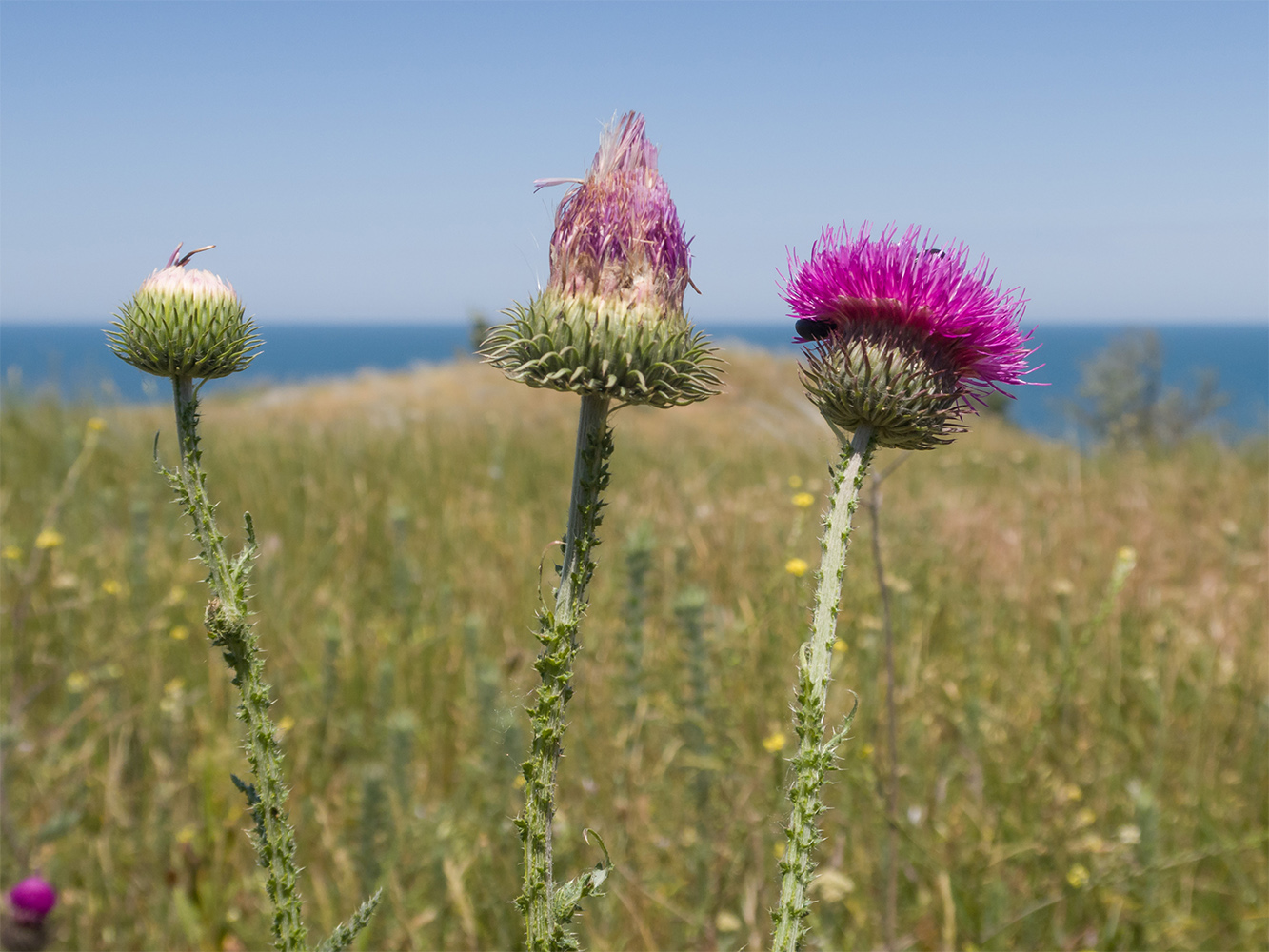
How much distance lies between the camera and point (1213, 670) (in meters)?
4.22

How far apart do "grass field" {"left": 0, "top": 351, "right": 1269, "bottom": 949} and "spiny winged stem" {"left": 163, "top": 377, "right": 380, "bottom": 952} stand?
341 mm

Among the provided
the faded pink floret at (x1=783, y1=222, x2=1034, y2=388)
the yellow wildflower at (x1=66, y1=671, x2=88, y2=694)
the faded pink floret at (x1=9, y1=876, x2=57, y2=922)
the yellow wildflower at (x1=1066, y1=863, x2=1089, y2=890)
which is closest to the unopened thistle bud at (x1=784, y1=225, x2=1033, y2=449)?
the faded pink floret at (x1=783, y1=222, x2=1034, y2=388)

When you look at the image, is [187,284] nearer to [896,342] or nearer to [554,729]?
[554,729]

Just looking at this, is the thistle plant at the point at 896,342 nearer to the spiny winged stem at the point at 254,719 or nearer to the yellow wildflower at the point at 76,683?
the spiny winged stem at the point at 254,719

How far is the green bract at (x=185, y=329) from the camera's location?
4.83ft

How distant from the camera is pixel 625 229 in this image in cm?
152

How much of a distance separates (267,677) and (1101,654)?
4.05m

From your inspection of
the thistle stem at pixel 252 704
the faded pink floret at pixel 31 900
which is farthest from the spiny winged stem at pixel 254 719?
the faded pink floret at pixel 31 900

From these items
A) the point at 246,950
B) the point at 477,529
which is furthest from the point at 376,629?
the point at 246,950

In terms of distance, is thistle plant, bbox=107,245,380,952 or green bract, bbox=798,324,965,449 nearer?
thistle plant, bbox=107,245,380,952

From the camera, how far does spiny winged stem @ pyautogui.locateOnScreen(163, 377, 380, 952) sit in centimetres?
123

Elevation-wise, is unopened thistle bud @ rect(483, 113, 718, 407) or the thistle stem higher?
unopened thistle bud @ rect(483, 113, 718, 407)

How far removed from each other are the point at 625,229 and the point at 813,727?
2.80 feet

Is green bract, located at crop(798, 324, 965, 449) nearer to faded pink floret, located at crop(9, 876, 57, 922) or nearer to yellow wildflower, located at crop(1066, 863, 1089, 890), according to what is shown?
faded pink floret, located at crop(9, 876, 57, 922)
